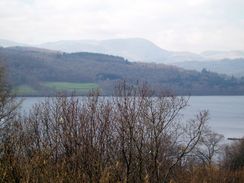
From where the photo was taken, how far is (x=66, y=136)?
11891 mm

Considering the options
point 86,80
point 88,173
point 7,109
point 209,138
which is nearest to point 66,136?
point 88,173

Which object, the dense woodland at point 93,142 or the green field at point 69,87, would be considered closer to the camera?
the dense woodland at point 93,142

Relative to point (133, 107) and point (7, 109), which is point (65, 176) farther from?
point (7, 109)

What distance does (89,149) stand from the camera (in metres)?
11.1

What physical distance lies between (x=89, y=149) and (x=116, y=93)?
3684mm

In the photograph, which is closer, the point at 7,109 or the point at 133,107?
the point at 133,107

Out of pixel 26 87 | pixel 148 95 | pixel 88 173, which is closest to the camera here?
pixel 88 173

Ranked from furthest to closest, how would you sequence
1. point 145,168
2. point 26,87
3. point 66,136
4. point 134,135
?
point 26,87 → point 145,168 → point 134,135 → point 66,136

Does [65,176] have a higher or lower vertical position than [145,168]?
higher

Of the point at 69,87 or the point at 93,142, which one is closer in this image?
the point at 93,142

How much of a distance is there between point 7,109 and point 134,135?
23.0 feet

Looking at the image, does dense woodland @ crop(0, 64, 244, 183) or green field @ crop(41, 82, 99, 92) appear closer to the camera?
dense woodland @ crop(0, 64, 244, 183)

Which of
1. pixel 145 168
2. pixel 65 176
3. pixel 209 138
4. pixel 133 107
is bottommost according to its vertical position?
pixel 209 138

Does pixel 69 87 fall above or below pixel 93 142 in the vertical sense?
above
